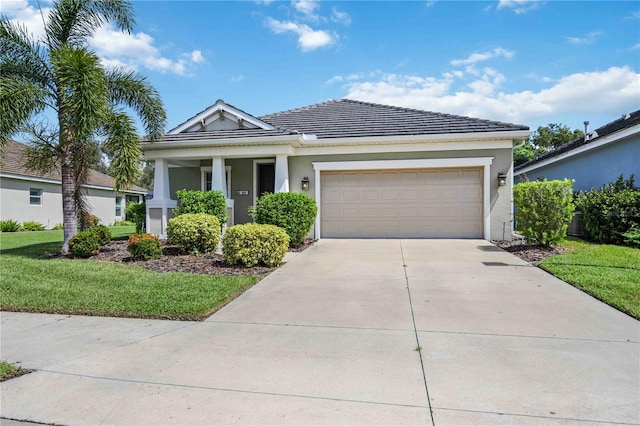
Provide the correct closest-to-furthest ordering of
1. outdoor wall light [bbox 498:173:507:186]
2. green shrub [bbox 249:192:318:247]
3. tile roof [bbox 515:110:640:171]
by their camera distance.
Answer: green shrub [bbox 249:192:318:247] < outdoor wall light [bbox 498:173:507:186] < tile roof [bbox 515:110:640:171]

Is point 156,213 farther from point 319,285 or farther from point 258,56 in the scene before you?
point 319,285

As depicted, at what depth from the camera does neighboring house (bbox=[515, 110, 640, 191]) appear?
1127 cm

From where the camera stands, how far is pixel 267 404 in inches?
110

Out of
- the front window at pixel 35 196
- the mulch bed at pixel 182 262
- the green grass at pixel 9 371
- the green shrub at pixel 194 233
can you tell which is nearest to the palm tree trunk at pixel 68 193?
the mulch bed at pixel 182 262

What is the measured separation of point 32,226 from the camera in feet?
65.5

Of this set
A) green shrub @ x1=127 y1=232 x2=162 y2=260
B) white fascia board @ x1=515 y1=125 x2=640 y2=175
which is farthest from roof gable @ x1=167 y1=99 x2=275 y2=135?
white fascia board @ x1=515 y1=125 x2=640 y2=175

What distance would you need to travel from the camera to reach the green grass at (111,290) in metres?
5.20

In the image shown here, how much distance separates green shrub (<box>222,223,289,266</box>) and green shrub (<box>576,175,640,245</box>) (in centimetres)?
915

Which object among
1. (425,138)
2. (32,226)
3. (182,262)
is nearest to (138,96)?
(182,262)

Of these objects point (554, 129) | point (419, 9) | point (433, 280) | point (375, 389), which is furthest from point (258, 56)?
point (554, 129)

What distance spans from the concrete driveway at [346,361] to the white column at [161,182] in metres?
8.06

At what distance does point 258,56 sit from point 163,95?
349 centimetres

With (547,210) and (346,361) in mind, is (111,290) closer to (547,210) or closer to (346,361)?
(346,361)

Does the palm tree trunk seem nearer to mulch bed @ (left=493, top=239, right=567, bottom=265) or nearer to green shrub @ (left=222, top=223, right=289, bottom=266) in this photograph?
green shrub @ (left=222, top=223, right=289, bottom=266)
